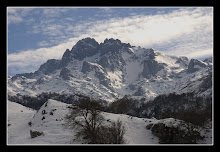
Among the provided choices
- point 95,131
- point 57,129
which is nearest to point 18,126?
point 57,129

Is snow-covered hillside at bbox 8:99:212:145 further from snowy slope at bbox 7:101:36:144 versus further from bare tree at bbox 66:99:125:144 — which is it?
bare tree at bbox 66:99:125:144

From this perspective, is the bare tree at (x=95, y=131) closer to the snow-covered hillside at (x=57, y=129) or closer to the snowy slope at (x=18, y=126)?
the snow-covered hillside at (x=57, y=129)

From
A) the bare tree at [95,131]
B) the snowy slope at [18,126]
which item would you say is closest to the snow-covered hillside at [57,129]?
the snowy slope at [18,126]

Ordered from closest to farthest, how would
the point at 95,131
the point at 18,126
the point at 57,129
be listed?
1. the point at 95,131
2. the point at 57,129
3. the point at 18,126

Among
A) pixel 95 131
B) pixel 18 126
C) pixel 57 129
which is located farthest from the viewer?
pixel 18 126

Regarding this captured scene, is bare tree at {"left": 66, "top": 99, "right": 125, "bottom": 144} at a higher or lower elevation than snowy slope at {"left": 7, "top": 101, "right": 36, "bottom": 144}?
higher

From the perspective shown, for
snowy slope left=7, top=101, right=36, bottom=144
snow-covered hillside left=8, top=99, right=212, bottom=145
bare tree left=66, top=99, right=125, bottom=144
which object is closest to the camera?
bare tree left=66, top=99, right=125, bottom=144

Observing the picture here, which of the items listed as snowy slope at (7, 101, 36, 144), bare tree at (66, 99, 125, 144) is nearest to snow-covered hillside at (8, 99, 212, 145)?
snowy slope at (7, 101, 36, 144)

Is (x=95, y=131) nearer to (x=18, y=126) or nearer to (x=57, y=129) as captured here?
(x=57, y=129)
